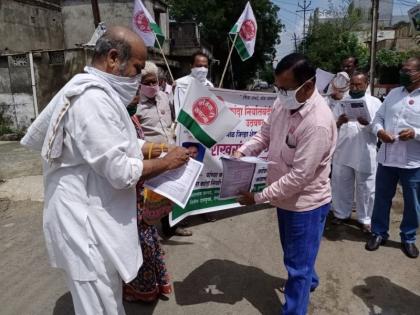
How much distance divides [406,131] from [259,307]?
2.12 metres

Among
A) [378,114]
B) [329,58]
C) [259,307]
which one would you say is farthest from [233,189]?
[329,58]

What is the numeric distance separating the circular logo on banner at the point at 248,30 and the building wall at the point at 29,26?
11657 millimetres

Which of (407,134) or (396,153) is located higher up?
(407,134)

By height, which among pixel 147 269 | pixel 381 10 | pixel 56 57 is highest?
pixel 381 10

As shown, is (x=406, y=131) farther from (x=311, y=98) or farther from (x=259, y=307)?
(x=259, y=307)

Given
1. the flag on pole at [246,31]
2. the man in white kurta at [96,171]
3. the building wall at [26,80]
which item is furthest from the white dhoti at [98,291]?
the building wall at [26,80]

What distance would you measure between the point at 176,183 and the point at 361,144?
280 centimetres

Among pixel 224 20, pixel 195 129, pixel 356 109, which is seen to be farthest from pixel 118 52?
pixel 224 20

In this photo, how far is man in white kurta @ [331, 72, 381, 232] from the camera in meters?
4.14

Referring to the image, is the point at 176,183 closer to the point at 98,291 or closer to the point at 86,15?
the point at 98,291

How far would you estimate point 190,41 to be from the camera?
22.7 meters

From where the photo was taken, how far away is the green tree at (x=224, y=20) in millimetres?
27109

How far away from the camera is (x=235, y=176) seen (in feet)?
8.18

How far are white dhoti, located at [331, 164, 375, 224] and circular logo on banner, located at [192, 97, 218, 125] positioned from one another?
2328mm
